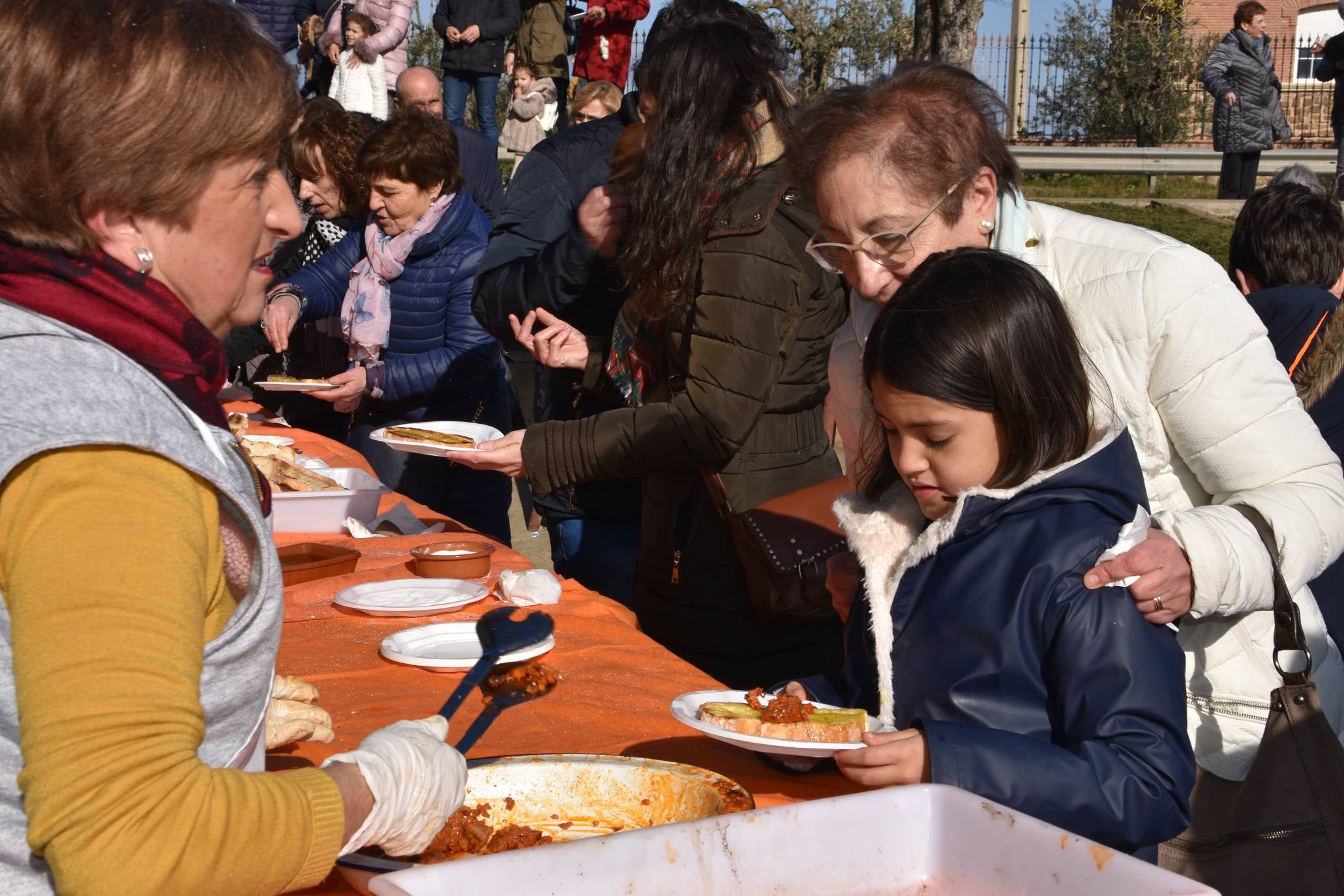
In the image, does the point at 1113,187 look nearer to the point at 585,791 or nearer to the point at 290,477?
the point at 290,477

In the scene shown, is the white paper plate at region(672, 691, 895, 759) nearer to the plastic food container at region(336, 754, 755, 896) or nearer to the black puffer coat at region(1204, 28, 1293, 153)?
the plastic food container at region(336, 754, 755, 896)

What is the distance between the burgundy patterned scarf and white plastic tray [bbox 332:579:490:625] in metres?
1.40

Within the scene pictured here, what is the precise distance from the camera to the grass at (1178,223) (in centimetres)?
1169

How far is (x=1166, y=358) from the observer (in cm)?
198

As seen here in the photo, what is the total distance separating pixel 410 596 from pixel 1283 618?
5.41ft

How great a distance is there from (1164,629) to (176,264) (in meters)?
1.28

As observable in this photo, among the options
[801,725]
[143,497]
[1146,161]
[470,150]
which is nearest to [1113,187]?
[1146,161]

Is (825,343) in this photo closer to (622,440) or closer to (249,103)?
(622,440)

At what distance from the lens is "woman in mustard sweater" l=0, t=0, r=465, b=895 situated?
0.95 m

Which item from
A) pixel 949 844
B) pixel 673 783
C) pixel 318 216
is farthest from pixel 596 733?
pixel 318 216

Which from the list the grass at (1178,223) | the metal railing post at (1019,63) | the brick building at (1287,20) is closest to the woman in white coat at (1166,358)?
the grass at (1178,223)

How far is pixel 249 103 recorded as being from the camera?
45.6 inches

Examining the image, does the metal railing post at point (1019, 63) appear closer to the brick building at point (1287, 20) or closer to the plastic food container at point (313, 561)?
the brick building at point (1287, 20)

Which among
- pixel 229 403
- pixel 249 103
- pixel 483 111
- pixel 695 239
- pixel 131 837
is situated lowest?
pixel 229 403
